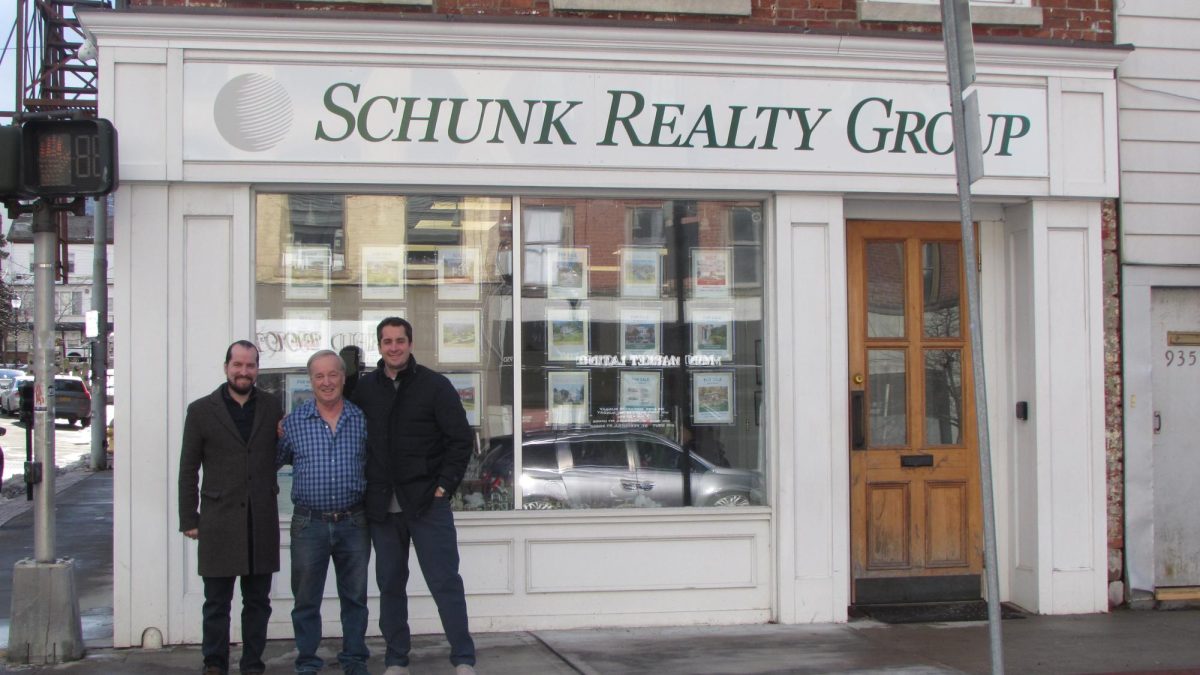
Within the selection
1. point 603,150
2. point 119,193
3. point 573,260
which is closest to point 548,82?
point 603,150

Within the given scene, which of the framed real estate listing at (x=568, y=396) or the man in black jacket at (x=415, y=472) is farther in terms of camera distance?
the framed real estate listing at (x=568, y=396)

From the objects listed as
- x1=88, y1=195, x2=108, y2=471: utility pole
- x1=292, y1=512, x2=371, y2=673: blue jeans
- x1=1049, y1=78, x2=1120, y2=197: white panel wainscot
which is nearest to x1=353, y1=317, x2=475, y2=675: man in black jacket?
x1=292, y1=512, x2=371, y2=673: blue jeans

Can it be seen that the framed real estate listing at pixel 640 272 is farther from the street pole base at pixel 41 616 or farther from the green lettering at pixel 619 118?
the street pole base at pixel 41 616

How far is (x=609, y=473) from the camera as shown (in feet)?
24.8

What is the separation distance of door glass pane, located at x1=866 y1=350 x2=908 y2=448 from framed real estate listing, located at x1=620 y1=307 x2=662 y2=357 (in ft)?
4.91

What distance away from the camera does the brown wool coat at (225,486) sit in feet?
19.0

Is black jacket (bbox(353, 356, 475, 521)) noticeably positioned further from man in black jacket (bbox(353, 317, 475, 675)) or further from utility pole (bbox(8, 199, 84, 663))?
utility pole (bbox(8, 199, 84, 663))

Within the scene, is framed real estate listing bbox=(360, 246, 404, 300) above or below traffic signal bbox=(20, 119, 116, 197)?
below

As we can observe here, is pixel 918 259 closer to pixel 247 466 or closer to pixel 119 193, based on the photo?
pixel 247 466

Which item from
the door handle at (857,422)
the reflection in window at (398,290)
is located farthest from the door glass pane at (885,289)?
the reflection in window at (398,290)

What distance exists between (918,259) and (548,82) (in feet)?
9.38

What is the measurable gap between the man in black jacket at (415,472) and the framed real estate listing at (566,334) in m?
1.61

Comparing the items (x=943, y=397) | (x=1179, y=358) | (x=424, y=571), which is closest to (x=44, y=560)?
(x=424, y=571)

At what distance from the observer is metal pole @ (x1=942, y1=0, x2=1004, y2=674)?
4.92 metres
